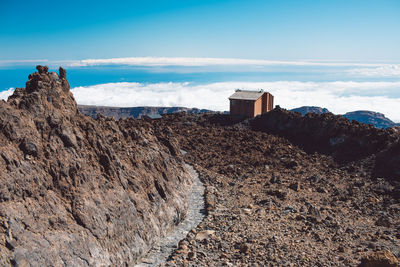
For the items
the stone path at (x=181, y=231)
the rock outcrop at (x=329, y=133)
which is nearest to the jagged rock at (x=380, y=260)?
the stone path at (x=181, y=231)

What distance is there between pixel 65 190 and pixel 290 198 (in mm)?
18695

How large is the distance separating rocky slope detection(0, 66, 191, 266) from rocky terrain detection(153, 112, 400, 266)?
328cm

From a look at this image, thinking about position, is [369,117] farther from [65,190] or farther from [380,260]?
[65,190]

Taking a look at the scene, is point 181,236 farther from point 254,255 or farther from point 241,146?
point 241,146

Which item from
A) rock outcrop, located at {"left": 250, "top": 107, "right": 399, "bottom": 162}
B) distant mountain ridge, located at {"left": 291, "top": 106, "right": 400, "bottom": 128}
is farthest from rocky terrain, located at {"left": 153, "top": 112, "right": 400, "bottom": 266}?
distant mountain ridge, located at {"left": 291, "top": 106, "right": 400, "bottom": 128}

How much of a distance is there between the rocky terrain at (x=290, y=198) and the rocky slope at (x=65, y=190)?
328 centimetres

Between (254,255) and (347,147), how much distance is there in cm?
2733

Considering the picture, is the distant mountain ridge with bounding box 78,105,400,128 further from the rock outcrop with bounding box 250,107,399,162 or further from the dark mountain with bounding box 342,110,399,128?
the rock outcrop with bounding box 250,107,399,162

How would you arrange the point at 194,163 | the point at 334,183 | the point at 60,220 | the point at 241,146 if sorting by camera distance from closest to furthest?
the point at 60,220
the point at 334,183
the point at 194,163
the point at 241,146

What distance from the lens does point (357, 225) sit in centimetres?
2330

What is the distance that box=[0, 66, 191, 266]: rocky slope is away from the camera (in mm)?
13234

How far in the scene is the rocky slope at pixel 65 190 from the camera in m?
13.2

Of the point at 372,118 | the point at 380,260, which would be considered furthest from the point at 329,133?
the point at 372,118

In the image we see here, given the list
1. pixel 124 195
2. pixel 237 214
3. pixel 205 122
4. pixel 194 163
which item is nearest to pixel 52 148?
pixel 124 195
